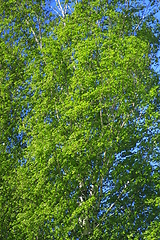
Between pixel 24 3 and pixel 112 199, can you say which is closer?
pixel 112 199

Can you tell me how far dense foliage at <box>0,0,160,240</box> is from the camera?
14453 mm

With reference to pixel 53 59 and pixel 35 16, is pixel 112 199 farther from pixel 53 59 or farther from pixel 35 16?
pixel 35 16

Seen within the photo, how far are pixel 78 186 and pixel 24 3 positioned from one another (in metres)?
11.2

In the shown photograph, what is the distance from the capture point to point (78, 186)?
15.5m

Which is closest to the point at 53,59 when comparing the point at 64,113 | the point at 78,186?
the point at 64,113

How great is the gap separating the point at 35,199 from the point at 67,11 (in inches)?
425

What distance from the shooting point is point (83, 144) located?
1481 cm

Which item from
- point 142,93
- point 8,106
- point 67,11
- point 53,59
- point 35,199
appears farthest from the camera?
point 67,11

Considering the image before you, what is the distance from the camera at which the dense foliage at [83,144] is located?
47.4 ft

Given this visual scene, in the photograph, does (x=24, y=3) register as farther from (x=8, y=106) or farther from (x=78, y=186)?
(x=78, y=186)

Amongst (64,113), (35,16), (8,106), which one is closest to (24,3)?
(35,16)

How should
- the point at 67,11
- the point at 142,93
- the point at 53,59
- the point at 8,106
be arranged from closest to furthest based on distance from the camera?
1. the point at 142,93
2. the point at 53,59
3. the point at 8,106
4. the point at 67,11

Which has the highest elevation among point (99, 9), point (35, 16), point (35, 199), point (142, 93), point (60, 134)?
point (35, 16)

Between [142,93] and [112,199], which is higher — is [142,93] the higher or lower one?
the higher one
